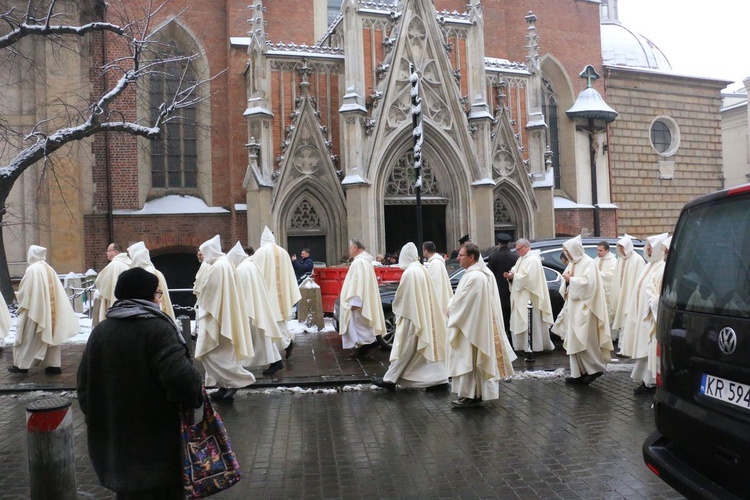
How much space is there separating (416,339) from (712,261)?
16.7 feet

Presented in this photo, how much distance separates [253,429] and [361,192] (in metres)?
12.2

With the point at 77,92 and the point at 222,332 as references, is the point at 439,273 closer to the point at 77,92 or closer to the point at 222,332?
the point at 222,332

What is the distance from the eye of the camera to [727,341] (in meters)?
3.58

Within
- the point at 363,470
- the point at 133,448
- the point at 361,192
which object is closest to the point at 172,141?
the point at 361,192

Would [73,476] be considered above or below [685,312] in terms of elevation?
below

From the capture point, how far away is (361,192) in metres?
18.6

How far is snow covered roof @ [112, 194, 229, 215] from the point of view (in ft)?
67.6

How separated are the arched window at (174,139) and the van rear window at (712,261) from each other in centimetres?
1918

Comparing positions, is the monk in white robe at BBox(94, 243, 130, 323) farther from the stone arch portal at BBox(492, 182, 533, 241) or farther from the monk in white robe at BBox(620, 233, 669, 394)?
the stone arch portal at BBox(492, 182, 533, 241)

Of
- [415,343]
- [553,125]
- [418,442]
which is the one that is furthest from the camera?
[553,125]

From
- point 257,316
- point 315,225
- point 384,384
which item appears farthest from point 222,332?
point 315,225

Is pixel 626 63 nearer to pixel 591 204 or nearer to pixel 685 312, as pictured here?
pixel 591 204

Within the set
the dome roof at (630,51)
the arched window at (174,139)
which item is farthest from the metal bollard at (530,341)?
the dome roof at (630,51)

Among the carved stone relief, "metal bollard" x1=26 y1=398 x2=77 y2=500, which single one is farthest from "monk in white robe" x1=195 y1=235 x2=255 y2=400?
the carved stone relief
